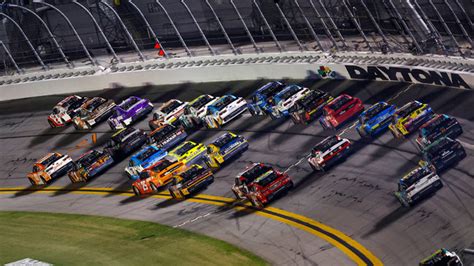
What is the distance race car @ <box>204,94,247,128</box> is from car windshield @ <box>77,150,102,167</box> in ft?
21.0

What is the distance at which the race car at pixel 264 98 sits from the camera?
5400 centimetres

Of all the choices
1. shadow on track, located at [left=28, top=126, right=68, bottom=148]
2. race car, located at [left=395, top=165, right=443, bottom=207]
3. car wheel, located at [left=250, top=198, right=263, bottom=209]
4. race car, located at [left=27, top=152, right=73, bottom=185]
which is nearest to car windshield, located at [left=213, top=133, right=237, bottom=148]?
car wheel, located at [left=250, top=198, right=263, bottom=209]

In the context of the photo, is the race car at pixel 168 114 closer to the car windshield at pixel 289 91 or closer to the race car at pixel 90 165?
A: the race car at pixel 90 165

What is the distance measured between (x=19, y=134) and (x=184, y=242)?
26046 millimetres

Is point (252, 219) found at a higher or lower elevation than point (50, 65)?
lower

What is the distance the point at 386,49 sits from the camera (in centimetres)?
5347

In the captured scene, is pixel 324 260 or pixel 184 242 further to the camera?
pixel 184 242

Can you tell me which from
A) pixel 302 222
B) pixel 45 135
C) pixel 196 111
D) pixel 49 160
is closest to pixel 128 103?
pixel 196 111

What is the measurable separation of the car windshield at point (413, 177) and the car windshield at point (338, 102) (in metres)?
11.1

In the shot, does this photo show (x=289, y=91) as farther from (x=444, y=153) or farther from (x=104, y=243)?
(x=444, y=153)

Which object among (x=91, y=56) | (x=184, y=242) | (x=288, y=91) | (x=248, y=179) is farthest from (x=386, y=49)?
(x=91, y=56)

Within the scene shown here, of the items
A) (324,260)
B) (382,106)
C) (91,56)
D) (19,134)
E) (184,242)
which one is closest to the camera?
(324,260)

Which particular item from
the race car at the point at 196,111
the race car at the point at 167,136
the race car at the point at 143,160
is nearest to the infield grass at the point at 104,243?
the race car at the point at 143,160

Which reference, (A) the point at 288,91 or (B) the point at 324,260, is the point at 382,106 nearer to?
(A) the point at 288,91
